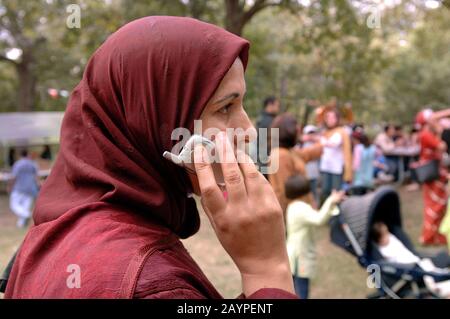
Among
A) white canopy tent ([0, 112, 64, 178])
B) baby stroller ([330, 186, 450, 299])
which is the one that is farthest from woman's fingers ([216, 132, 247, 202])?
white canopy tent ([0, 112, 64, 178])

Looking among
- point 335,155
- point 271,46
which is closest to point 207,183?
point 335,155

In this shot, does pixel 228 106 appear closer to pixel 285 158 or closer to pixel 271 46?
pixel 285 158

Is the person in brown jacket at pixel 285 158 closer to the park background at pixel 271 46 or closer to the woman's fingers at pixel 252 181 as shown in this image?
the park background at pixel 271 46

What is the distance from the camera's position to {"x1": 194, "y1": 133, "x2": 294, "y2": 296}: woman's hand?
115 centimetres

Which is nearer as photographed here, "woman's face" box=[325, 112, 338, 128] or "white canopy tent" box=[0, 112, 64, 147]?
"woman's face" box=[325, 112, 338, 128]

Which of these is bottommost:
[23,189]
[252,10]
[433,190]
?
[23,189]

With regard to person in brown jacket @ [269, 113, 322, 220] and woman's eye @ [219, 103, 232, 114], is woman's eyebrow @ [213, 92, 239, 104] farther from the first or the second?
person in brown jacket @ [269, 113, 322, 220]

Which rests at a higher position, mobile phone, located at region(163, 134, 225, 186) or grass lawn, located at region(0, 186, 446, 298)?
mobile phone, located at region(163, 134, 225, 186)

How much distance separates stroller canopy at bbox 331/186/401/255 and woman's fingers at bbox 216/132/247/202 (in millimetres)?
4088

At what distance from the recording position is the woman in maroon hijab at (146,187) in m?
1.05

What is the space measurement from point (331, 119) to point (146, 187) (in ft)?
23.9

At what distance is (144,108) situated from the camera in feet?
4.20
